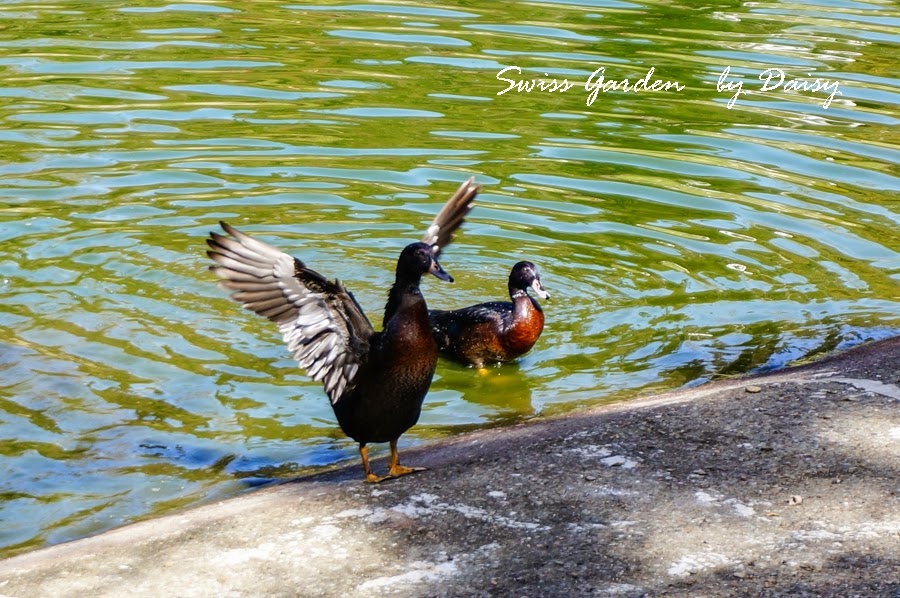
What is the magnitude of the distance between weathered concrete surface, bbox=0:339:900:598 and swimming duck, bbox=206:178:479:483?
32cm

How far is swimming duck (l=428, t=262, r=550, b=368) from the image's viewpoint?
821 cm

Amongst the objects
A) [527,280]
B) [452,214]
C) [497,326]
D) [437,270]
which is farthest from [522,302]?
[437,270]

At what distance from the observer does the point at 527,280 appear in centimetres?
849

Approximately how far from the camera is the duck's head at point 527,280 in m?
8.48

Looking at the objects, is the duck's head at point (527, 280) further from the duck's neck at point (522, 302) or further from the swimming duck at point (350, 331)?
the swimming duck at point (350, 331)

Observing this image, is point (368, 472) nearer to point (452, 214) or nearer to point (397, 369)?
point (397, 369)

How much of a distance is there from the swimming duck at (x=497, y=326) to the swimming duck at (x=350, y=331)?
6.91 feet

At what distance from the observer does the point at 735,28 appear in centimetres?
1565

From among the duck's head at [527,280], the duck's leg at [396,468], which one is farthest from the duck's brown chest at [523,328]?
the duck's leg at [396,468]

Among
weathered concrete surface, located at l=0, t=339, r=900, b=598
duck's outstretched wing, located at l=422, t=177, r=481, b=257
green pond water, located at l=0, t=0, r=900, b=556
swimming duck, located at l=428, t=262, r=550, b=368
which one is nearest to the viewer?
weathered concrete surface, located at l=0, t=339, r=900, b=598

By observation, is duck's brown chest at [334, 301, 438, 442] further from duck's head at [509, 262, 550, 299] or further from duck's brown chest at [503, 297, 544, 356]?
duck's head at [509, 262, 550, 299]

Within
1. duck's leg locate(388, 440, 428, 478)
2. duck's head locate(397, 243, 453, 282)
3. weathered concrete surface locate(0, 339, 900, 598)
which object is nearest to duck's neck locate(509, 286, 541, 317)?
weathered concrete surface locate(0, 339, 900, 598)

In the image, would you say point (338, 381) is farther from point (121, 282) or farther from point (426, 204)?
point (426, 204)

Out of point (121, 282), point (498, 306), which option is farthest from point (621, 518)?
point (121, 282)
